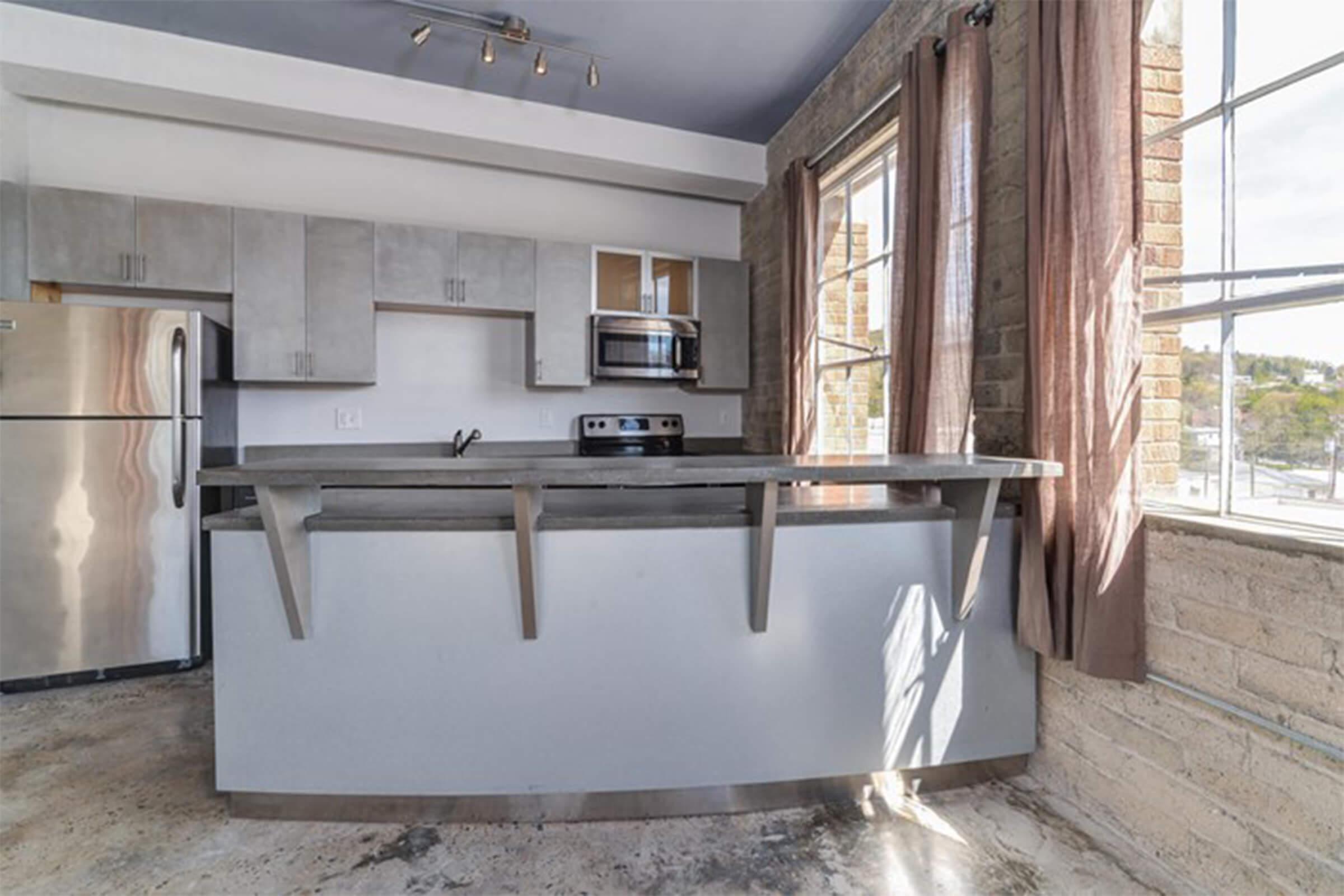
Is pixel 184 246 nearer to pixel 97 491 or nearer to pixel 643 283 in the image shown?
pixel 97 491

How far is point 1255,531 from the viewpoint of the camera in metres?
1.34

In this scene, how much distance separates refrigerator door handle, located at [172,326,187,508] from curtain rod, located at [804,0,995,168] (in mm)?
3070

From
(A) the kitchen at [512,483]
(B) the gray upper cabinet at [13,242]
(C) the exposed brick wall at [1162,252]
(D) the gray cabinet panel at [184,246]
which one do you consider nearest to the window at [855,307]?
(A) the kitchen at [512,483]

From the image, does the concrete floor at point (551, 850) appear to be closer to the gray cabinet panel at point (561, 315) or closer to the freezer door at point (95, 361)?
the freezer door at point (95, 361)

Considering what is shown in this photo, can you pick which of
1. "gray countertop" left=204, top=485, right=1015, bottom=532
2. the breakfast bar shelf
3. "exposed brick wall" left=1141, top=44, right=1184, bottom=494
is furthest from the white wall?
"exposed brick wall" left=1141, top=44, right=1184, bottom=494

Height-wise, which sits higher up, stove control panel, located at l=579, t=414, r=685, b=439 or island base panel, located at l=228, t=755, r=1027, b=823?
stove control panel, located at l=579, t=414, r=685, b=439

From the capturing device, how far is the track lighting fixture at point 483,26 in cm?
256

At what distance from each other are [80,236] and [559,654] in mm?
3007

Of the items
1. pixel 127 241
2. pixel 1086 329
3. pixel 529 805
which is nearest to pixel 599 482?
pixel 529 805

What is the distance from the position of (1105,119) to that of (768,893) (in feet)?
6.75

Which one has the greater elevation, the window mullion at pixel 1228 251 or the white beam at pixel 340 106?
the white beam at pixel 340 106

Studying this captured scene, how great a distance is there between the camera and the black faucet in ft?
11.6

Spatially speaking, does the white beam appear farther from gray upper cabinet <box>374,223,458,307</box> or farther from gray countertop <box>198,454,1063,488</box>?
gray countertop <box>198,454,1063,488</box>

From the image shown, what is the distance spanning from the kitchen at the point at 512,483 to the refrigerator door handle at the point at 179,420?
14 mm
